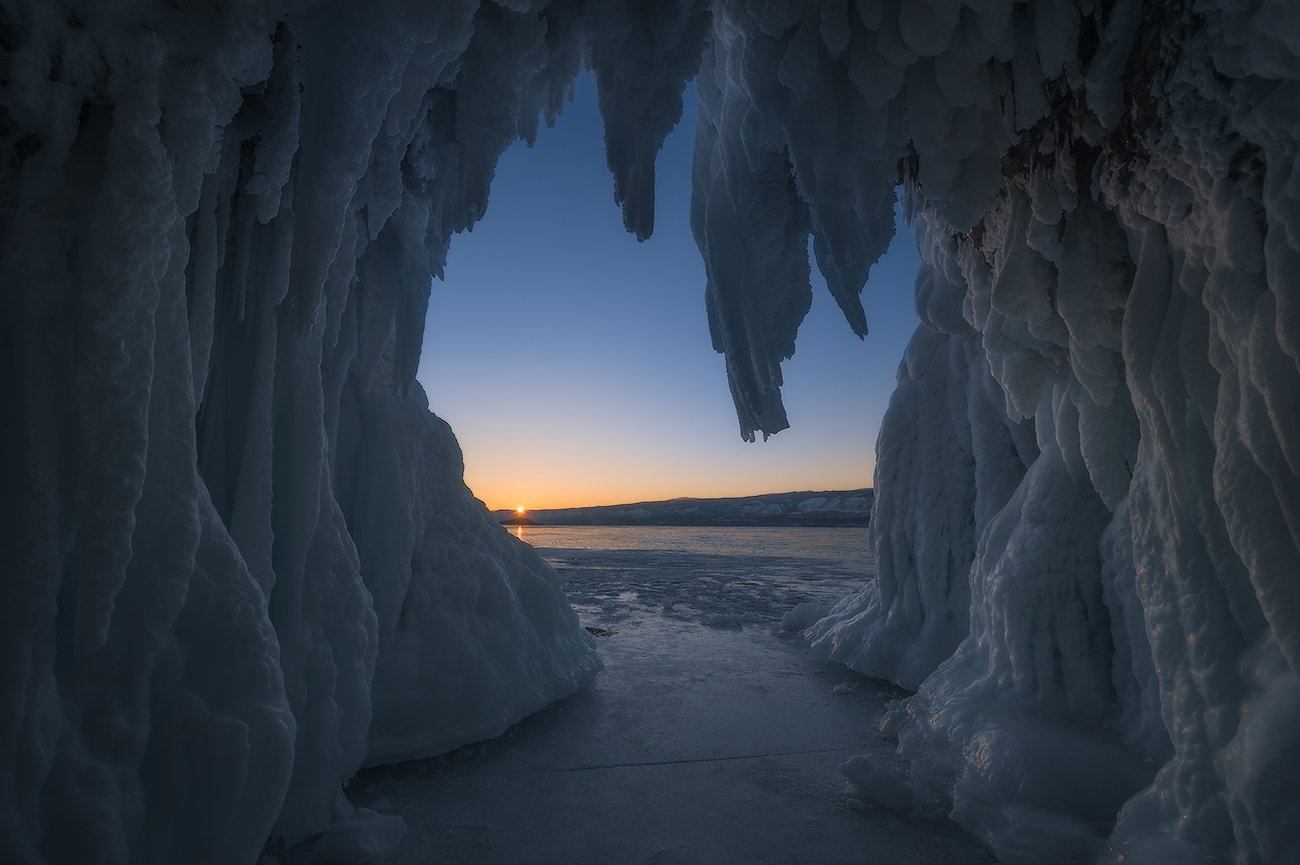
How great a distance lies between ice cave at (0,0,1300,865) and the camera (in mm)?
1797

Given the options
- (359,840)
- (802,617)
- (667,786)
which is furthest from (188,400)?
(802,617)

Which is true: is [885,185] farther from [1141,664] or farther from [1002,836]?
[1002,836]

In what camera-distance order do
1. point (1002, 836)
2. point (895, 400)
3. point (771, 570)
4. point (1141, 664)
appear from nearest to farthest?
point (1002, 836) < point (1141, 664) < point (895, 400) < point (771, 570)

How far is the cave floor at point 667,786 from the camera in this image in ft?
7.97

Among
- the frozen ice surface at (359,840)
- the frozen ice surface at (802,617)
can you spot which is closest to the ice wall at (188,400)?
the frozen ice surface at (359,840)

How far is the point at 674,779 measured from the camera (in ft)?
10.0

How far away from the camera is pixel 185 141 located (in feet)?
6.40

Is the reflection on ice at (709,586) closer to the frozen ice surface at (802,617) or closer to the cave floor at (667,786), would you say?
the frozen ice surface at (802,617)

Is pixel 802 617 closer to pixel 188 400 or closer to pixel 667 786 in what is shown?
pixel 667 786

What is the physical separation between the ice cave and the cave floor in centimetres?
22

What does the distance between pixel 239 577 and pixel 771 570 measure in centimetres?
1290

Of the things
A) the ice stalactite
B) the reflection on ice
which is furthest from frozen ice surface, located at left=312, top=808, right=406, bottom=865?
the reflection on ice

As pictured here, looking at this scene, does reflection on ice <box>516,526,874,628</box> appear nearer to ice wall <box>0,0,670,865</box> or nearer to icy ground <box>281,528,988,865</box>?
icy ground <box>281,528,988,865</box>

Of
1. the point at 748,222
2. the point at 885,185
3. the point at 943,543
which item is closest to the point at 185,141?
the point at 885,185
